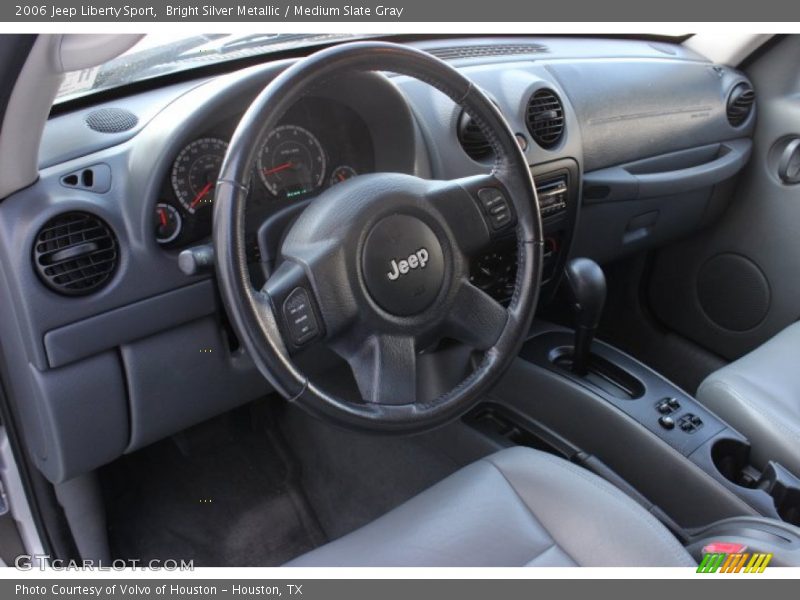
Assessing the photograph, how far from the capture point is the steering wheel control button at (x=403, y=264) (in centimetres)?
117

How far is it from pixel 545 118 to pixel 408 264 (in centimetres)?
76

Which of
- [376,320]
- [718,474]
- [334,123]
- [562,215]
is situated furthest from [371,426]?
[562,215]

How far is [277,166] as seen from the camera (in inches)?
53.7

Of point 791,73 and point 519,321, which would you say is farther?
point 791,73

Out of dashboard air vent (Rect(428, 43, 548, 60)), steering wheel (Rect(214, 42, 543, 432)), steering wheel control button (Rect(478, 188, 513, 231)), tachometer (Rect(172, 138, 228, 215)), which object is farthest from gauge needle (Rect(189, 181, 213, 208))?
dashboard air vent (Rect(428, 43, 548, 60))

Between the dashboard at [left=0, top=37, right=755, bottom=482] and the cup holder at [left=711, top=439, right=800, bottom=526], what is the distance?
0.57 meters

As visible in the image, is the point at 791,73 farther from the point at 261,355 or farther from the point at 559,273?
the point at 261,355

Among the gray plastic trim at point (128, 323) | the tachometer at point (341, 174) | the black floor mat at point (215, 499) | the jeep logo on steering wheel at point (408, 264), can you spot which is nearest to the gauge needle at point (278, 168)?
the tachometer at point (341, 174)

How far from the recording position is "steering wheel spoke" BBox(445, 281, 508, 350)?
1295 millimetres

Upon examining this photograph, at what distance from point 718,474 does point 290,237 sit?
3.11ft

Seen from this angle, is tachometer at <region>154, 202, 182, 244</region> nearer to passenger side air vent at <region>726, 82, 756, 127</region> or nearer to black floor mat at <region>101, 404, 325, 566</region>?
black floor mat at <region>101, 404, 325, 566</region>

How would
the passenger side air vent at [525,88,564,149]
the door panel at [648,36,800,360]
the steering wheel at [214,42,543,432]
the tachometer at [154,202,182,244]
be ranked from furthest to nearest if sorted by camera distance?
1. the door panel at [648,36,800,360]
2. the passenger side air vent at [525,88,564,149]
3. the tachometer at [154,202,182,244]
4. the steering wheel at [214,42,543,432]

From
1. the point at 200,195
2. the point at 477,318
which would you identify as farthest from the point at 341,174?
the point at 477,318

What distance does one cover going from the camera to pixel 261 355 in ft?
3.45
